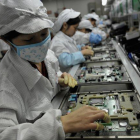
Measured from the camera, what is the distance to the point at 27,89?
3.49ft

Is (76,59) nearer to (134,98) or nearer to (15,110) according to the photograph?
(134,98)

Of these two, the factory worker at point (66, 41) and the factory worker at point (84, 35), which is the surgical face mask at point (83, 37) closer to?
the factory worker at point (84, 35)

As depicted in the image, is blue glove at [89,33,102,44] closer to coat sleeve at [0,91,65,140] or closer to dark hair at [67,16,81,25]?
dark hair at [67,16,81,25]

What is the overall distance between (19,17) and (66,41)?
1877 millimetres

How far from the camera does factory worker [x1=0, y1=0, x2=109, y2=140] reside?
79 cm

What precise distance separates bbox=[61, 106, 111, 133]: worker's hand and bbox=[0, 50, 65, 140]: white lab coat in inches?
1.9

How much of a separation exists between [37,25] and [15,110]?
20.5 inches

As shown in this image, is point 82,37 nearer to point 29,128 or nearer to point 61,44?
point 61,44

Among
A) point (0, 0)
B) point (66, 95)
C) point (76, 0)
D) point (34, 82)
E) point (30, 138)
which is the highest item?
point (76, 0)

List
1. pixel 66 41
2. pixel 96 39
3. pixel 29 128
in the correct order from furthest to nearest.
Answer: pixel 96 39 < pixel 66 41 < pixel 29 128

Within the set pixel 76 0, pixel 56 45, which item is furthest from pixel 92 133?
pixel 76 0

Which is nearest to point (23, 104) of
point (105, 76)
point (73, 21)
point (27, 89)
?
point (27, 89)

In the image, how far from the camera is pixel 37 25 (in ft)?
3.16

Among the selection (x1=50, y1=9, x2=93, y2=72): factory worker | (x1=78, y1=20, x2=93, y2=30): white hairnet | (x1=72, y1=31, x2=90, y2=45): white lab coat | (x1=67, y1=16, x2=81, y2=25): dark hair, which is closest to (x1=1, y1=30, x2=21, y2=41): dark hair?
(x1=50, y1=9, x2=93, y2=72): factory worker
